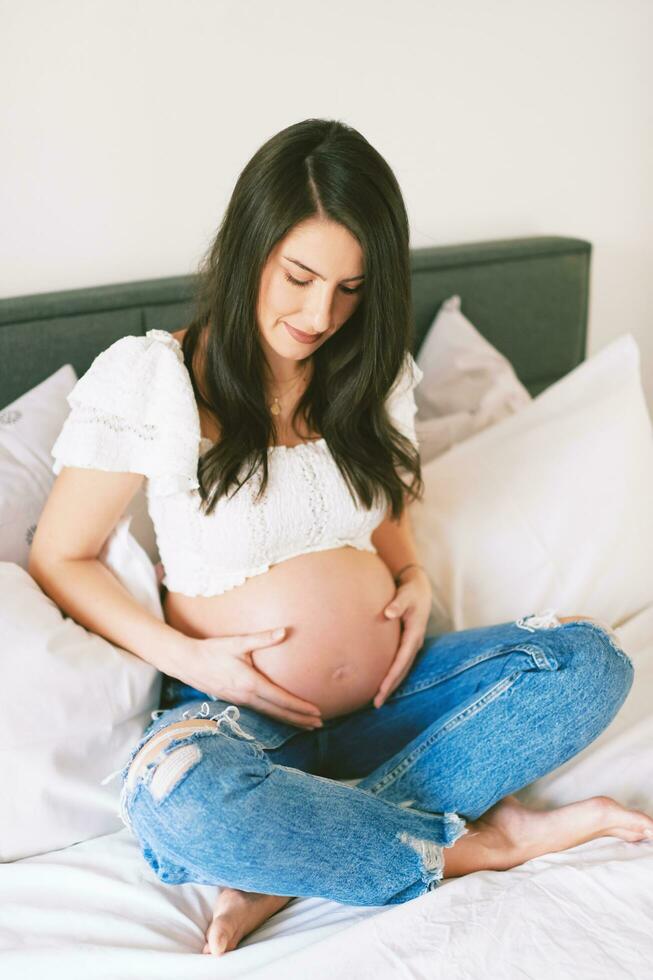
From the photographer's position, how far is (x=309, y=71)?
1.83 meters

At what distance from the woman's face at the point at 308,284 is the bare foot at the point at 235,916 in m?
0.64

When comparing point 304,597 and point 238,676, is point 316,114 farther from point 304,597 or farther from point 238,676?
point 238,676

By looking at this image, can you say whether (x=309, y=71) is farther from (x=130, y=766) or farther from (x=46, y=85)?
(x=130, y=766)

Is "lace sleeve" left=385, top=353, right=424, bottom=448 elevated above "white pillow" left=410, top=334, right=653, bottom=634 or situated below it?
above

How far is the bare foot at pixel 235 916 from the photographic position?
1.06 metres

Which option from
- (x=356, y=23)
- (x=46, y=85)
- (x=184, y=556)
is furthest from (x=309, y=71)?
(x=184, y=556)

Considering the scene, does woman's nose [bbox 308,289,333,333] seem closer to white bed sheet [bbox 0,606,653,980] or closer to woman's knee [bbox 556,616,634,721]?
woman's knee [bbox 556,616,634,721]

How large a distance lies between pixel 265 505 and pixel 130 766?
1.16 ft

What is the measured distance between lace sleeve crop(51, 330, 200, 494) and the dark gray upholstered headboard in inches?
11.7

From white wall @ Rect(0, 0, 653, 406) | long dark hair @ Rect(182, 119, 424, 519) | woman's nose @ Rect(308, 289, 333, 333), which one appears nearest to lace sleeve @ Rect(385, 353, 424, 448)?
long dark hair @ Rect(182, 119, 424, 519)

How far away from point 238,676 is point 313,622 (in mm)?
118

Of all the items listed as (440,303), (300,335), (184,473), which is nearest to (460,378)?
(440,303)

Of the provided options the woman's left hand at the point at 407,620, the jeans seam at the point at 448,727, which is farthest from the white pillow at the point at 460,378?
the jeans seam at the point at 448,727

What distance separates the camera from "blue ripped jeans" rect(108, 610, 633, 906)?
1.05 m
